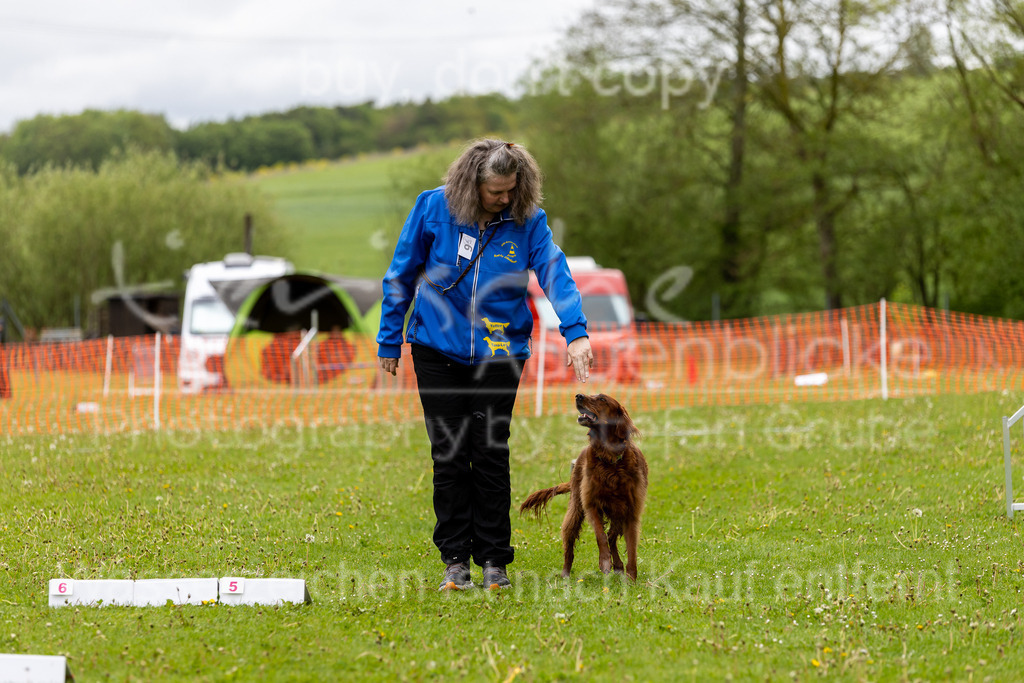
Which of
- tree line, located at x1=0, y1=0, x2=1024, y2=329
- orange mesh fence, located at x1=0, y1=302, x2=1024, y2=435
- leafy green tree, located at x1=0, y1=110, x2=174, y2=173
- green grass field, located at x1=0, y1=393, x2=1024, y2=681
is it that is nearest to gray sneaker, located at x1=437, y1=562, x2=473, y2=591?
green grass field, located at x1=0, y1=393, x2=1024, y2=681

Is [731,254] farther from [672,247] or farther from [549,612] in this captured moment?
[549,612]

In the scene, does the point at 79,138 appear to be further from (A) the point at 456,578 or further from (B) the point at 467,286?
(A) the point at 456,578

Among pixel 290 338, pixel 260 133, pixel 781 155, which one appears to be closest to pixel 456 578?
pixel 290 338

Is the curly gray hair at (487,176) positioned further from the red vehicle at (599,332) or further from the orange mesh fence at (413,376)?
the red vehicle at (599,332)

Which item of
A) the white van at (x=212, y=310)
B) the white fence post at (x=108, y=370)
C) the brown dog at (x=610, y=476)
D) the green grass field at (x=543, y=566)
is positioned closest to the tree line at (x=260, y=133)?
the white van at (x=212, y=310)

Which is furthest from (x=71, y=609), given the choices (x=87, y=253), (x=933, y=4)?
(x=87, y=253)

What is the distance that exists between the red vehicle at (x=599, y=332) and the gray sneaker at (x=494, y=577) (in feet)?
31.8

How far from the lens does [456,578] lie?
4512 mm

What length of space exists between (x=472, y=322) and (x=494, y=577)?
118cm

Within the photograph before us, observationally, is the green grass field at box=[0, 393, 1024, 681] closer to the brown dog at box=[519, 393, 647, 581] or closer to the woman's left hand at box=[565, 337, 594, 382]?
the brown dog at box=[519, 393, 647, 581]

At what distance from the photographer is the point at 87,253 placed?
Answer: 3344 cm

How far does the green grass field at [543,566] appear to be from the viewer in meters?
3.46

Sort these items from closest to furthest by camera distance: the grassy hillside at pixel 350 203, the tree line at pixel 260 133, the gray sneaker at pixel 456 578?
the gray sneaker at pixel 456 578, the grassy hillside at pixel 350 203, the tree line at pixel 260 133

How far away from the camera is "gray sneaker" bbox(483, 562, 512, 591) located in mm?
4516
